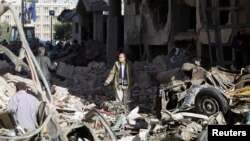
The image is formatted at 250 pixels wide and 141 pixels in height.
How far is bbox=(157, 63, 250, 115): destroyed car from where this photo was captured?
1132 centimetres

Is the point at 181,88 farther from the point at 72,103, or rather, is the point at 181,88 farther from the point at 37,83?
the point at 72,103

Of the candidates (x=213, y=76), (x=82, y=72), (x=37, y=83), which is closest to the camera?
(x=37, y=83)

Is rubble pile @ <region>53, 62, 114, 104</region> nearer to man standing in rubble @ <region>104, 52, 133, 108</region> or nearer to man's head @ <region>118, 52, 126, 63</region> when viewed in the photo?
man standing in rubble @ <region>104, 52, 133, 108</region>

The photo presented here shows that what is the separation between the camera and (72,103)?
648 inches

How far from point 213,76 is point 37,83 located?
3.79 meters

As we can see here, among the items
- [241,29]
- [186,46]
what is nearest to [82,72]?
[186,46]

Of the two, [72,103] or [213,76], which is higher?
[213,76]

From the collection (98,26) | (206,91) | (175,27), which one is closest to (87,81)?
(175,27)

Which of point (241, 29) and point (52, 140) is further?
point (241, 29)

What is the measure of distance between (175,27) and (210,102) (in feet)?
48.4

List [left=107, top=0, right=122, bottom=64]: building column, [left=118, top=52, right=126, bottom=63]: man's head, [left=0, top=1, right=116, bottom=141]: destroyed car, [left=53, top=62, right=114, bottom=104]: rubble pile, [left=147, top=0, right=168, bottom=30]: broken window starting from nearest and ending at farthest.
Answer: [left=0, top=1, right=116, bottom=141]: destroyed car
[left=118, top=52, right=126, bottom=63]: man's head
[left=53, top=62, right=114, bottom=104]: rubble pile
[left=147, top=0, right=168, bottom=30]: broken window
[left=107, top=0, right=122, bottom=64]: building column

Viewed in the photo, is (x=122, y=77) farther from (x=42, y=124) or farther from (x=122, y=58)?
(x=42, y=124)

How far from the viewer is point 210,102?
1154cm

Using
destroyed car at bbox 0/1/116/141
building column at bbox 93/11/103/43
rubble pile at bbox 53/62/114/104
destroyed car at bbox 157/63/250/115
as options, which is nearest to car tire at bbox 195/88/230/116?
destroyed car at bbox 157/63/250/115
